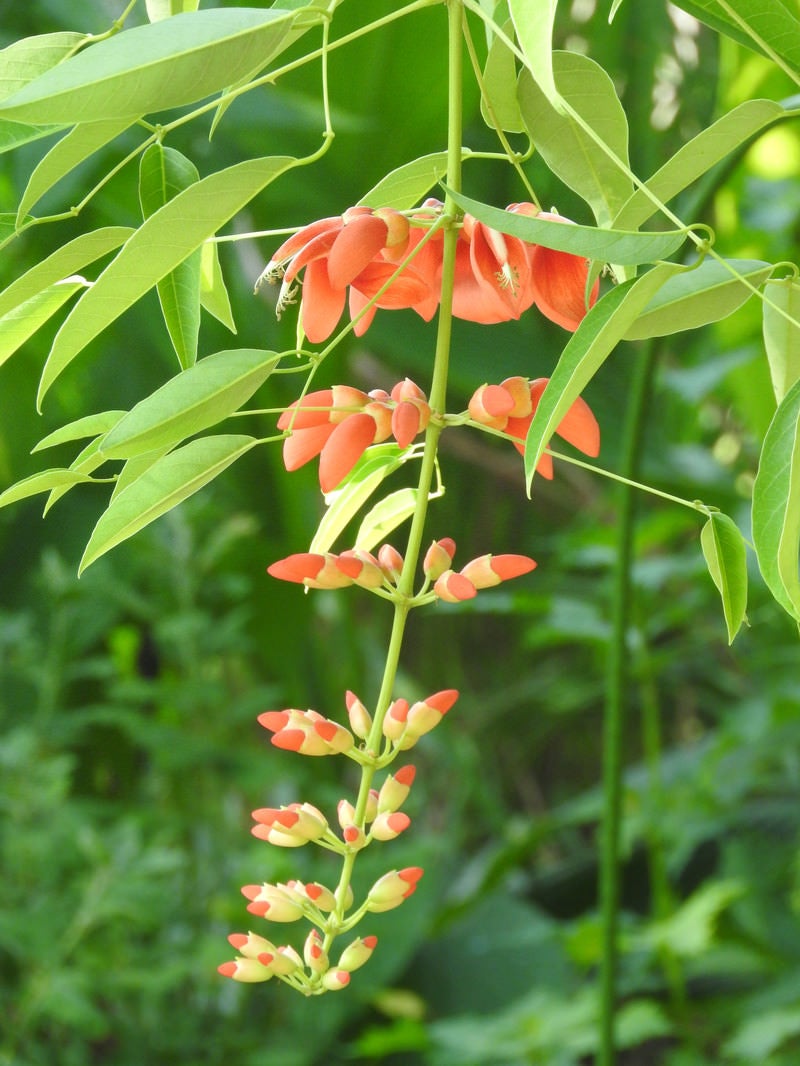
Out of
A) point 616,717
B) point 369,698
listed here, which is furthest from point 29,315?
point 369,698

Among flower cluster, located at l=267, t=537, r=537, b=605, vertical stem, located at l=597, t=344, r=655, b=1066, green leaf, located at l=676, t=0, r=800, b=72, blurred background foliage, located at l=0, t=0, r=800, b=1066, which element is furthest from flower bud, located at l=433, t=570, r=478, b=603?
blurred background foliage, located at l=0, t=0, r=800, b=1066

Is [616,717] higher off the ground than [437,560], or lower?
lower

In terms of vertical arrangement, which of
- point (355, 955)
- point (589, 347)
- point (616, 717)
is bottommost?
point (616, 717)

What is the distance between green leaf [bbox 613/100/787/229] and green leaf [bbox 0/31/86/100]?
0.34ft

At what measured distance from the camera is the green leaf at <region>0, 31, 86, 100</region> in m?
0.21

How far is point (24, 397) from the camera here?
1.17m

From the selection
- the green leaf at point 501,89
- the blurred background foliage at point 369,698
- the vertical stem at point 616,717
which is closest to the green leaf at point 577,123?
the green leaf at point 501,89

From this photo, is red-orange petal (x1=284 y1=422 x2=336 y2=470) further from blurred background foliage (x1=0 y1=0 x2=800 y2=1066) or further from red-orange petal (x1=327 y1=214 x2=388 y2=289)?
blurred background foliage (x1=0 y1=0 x2=800 y2=1066)

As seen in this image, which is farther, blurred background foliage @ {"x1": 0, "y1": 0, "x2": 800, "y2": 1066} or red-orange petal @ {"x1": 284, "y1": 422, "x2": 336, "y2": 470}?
blurred background foliage @ {"x1": 0, "y1": 0, "x2": 800, "y2": 1066}

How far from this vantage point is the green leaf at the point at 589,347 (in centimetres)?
18

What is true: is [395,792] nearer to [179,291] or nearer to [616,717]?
[179,291]

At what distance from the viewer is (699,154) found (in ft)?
0.68

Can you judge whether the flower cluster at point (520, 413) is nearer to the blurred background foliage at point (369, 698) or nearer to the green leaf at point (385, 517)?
the green leaf at point (385, 517)

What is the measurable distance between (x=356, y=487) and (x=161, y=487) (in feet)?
0.16
